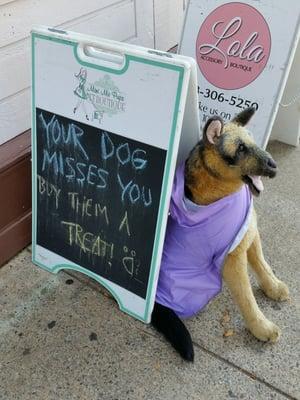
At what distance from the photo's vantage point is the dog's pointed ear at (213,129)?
1667mm

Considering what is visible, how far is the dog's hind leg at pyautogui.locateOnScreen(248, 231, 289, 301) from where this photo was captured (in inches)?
83.9

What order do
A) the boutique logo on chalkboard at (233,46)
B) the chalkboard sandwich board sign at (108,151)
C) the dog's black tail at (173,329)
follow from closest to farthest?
1. the chalkboard sandwich board sign at (108,151)
2. the dog's black tail at (173,329)
3. the boutique logo on chalkboard at (233,46)

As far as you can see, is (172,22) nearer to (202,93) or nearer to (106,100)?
(202,93)

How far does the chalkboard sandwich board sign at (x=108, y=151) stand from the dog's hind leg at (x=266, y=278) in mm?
495

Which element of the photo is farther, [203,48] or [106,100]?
[203,48]

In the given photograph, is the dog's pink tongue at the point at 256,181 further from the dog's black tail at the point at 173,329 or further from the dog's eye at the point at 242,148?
the dog's black tail at the point at 173,329

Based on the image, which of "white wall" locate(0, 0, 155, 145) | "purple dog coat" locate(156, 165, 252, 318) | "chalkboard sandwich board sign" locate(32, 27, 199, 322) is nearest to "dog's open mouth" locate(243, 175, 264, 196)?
"purple dog coat" locate(156, 165, 252, 318)

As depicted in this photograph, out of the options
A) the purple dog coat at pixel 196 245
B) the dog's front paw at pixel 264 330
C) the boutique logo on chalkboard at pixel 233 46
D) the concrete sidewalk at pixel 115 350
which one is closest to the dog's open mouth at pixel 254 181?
the purple dog coat at pixel 196 245

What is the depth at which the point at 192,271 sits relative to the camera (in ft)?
6.56

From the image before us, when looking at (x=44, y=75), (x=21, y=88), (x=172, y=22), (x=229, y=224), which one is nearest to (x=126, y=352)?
(x=229, y=224)

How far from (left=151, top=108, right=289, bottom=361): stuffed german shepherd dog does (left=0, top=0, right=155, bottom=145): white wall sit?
0.94 metres

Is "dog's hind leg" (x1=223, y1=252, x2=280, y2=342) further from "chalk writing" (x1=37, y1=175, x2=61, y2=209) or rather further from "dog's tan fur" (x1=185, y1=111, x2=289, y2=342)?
"chalk writing" (x1=37, y1=175, x2=61, y2=209)

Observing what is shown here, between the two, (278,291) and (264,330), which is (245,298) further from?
(278,291)

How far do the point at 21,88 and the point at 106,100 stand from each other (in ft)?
2.42
